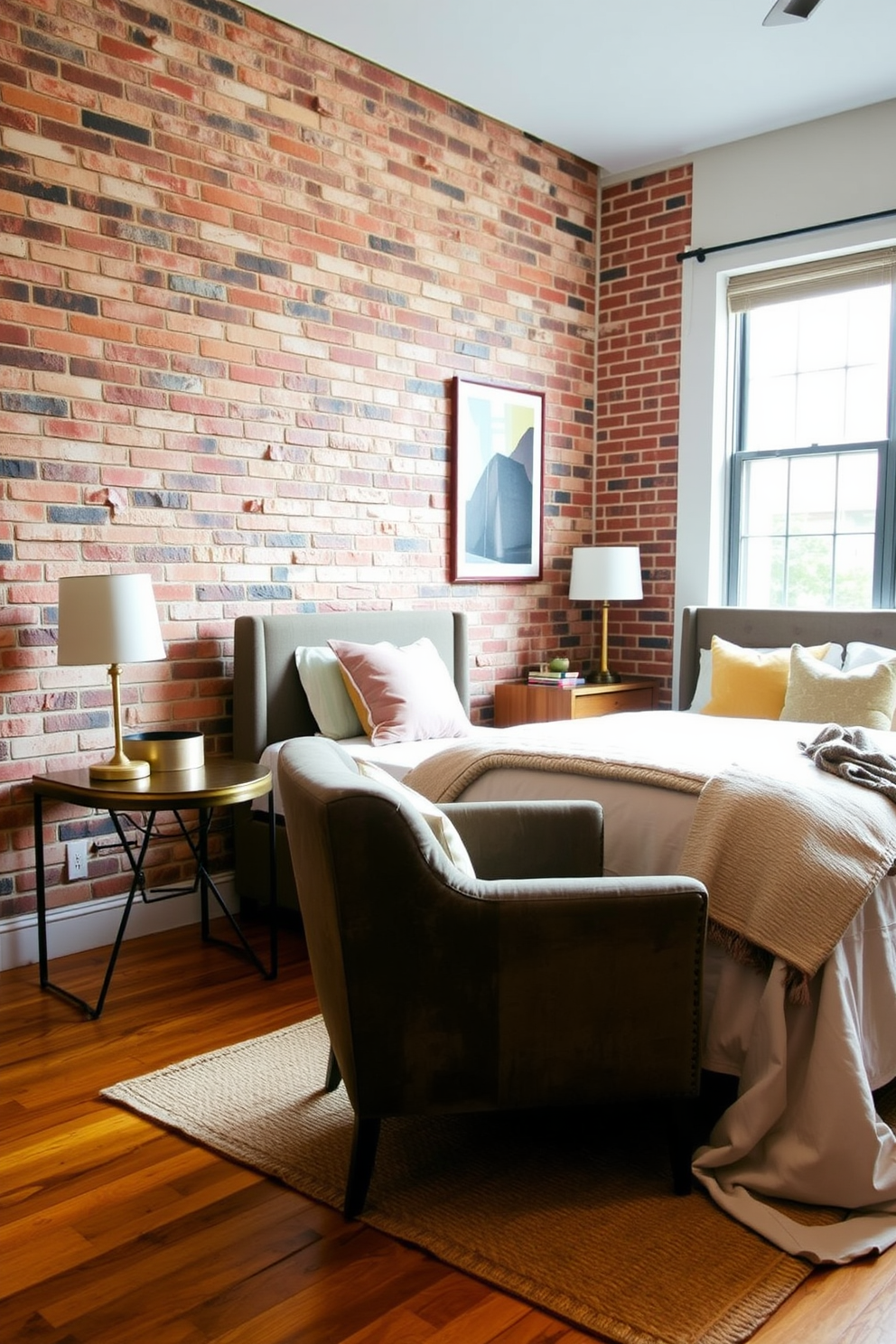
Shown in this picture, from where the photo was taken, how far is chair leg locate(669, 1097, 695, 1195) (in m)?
2.24

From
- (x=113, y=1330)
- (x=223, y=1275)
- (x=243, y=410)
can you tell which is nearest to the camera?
(x=113, y=1330)

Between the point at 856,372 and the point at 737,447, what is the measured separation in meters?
0.67

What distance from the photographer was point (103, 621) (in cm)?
326

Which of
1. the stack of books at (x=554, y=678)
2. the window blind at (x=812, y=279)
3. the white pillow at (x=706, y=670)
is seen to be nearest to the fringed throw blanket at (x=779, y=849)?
the white pillow at (x=706, y=670)

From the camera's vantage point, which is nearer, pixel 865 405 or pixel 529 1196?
pixel 529 1196

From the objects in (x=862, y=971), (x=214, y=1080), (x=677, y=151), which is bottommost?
(x=214, y=1080)

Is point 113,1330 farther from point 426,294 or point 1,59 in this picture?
point 426,294

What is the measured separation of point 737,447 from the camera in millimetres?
5602

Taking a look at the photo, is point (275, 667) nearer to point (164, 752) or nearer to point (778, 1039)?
point (164, 752)

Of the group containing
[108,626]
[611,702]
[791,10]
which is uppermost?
[791,10]

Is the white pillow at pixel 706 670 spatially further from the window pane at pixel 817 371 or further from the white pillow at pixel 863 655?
the window pane at pixel 817 371

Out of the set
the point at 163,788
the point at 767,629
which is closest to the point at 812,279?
the point at 767,629

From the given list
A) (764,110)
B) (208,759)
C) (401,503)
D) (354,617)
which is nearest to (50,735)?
(208,759)

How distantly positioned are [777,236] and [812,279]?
264 mm
